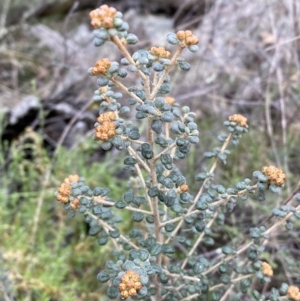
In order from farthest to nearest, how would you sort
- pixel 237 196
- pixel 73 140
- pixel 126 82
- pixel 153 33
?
pixel 153 33, pixel 126 82, pixel 73 140, pixel 237 196

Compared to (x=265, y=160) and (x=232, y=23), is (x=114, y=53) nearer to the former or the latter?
(x=232, y=23)

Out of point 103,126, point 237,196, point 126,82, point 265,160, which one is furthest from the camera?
point 126,82

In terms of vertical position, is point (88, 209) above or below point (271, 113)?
above

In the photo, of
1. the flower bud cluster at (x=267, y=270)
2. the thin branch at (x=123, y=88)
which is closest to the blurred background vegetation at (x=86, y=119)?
the flower bud cluster at (x=267, y=270)

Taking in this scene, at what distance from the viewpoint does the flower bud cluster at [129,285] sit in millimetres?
729

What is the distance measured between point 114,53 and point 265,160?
1.25m

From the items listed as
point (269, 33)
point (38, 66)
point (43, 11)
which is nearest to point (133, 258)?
point (269, 33)

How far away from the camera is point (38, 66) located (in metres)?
2.81

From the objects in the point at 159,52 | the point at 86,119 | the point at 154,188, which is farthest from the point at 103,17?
the point at 86,119

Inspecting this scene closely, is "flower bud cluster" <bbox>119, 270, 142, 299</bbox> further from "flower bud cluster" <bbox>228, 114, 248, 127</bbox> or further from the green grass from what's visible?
the green grass

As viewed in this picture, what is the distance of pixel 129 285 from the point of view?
73 cm

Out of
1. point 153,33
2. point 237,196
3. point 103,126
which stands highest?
point 103,126

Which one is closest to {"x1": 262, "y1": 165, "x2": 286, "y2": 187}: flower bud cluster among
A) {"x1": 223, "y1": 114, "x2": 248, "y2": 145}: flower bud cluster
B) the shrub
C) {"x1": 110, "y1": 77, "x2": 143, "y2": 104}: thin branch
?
the shrub

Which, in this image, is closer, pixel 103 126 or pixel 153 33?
pixel 103 126
